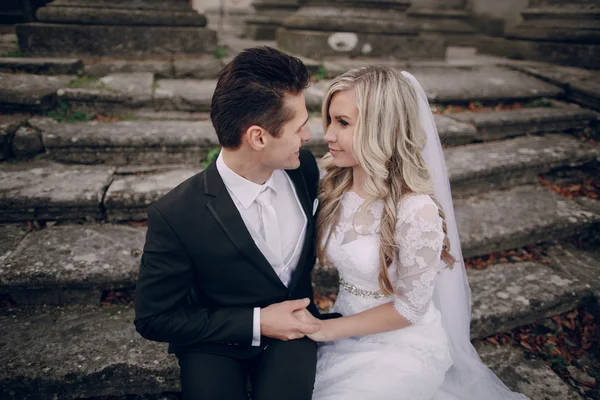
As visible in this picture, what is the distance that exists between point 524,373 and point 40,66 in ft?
17.0

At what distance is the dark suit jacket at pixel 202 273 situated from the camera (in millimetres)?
1681

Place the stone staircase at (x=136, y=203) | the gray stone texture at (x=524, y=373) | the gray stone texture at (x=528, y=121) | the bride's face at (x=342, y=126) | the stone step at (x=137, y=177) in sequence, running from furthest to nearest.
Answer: the gray stone texture at (x=528, y=121) < the stone step at (x=137, y=177) < the gray stone texture at (x=524, y=373) < the stone staircase at (x=136, y=203) < the bride's face at (x=342, y=126)

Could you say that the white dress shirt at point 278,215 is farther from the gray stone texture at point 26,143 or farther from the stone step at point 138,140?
the gray stone texture at point 26,143

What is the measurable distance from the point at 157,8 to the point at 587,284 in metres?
5.22

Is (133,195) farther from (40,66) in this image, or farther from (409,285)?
(40,66)

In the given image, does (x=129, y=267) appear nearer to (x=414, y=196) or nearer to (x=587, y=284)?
(x=414, y=196)

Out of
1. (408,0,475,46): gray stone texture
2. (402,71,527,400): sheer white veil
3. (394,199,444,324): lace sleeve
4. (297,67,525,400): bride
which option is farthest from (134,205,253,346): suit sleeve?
(408,0,475,46): gray stone texture

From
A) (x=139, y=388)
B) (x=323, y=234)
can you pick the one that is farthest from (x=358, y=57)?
(x=139, y=388)

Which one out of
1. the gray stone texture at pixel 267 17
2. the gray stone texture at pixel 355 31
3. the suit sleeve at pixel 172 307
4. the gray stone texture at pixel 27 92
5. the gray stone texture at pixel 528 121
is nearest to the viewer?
the suit sleeve at pixel 172 307

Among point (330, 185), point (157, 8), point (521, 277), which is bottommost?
point (521, 277)

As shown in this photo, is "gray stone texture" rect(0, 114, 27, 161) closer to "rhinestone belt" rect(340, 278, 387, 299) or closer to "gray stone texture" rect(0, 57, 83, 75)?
"gray stone texture" rect(0, 57, 83, 75)

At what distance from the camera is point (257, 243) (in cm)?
184

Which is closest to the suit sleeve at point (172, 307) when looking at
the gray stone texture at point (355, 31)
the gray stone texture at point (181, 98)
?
the gray stone texture at point (181, 98)

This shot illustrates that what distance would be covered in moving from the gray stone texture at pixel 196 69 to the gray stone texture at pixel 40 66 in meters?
1.07
